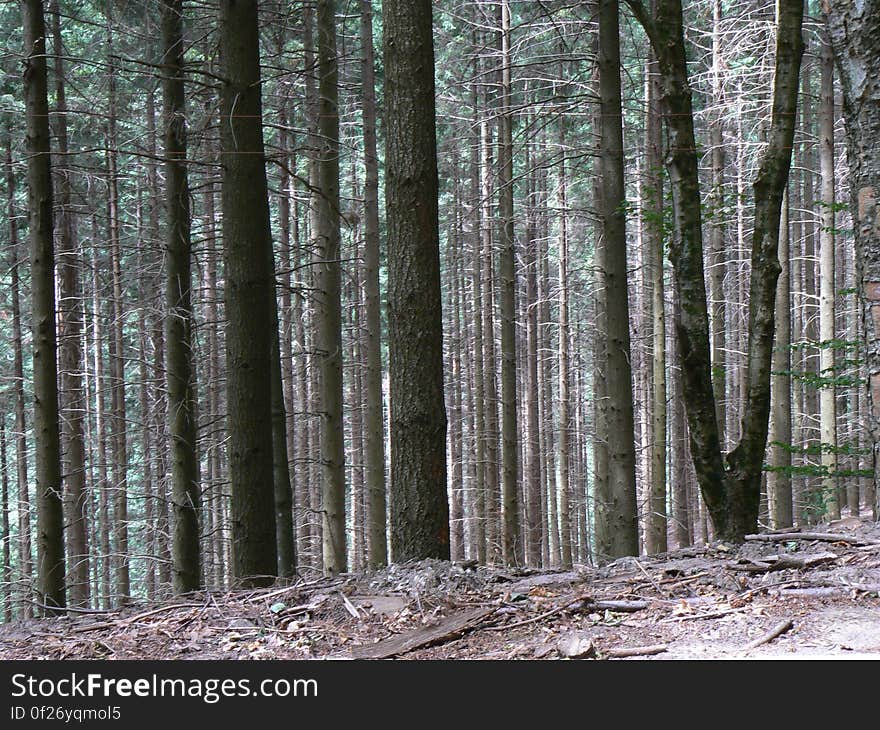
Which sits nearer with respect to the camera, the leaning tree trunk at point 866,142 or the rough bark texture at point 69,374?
the leaning tree trunk at point 866,142

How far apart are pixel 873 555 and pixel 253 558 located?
494cm

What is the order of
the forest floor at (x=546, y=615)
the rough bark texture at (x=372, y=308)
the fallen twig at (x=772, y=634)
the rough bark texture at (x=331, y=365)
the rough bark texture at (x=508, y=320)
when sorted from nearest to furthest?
1. the fallen twig at (x=772, y=634)
2. the forest floor at (x=546, y=615)
3. the rough bark texture at (x=331, y=365)
4. the rough bark texture at (x=372, y=308)
5. the rough bark texture at (x=508, y=320)

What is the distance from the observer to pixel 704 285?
20.2ft

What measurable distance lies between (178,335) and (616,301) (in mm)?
5415

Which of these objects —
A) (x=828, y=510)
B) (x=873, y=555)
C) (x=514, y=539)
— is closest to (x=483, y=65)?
(x=514, y=539)

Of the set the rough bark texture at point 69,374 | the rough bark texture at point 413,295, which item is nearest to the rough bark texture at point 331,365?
the rough bark texture at point 69,374

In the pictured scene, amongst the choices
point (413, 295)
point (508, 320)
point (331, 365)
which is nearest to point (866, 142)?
point (413, 295)

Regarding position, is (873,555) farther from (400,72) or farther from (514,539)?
(514,539)

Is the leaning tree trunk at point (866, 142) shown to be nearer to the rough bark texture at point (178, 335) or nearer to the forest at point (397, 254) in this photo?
the forest at point (397, 254)

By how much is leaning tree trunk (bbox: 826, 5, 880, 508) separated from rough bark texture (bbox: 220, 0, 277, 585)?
479 centimetres

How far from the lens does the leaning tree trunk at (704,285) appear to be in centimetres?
620

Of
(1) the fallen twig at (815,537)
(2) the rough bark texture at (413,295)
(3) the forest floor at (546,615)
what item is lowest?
(3) the forest floor at (546,615)

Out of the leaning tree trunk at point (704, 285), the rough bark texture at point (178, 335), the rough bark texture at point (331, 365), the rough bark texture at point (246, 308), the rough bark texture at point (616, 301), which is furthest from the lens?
the rough bark texture at point (331, 365)

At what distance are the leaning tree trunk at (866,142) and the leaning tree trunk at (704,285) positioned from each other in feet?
4.66
